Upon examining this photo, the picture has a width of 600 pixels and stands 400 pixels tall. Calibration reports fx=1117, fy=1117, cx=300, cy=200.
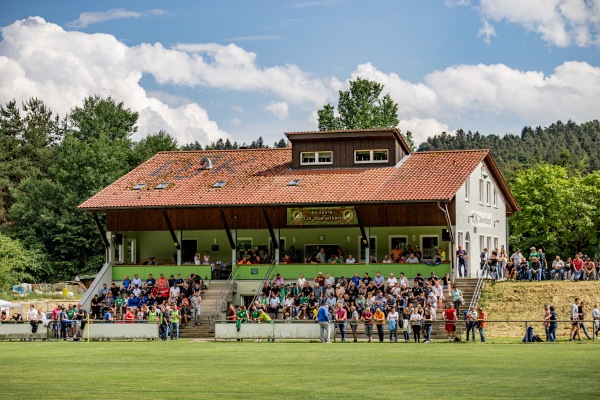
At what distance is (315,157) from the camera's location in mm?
50469

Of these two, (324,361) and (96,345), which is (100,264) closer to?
(96,345)

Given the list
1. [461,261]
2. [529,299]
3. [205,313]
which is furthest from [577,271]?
[205,313]

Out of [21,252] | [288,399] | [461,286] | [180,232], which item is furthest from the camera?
[21,252]

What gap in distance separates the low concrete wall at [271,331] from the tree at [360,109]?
36835 millimetres

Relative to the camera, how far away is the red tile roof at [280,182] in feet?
150

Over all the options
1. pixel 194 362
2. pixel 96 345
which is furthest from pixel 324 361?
pixel 96 345

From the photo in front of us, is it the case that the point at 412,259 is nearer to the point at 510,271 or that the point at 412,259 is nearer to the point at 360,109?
the point at 510,271

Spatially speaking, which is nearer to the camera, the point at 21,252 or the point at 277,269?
the point at 277,269

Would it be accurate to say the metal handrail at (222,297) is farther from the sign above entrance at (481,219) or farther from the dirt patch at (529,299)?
the sign above entrance at (481,219)

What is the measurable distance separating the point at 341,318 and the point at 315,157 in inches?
542

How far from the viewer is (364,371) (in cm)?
2189

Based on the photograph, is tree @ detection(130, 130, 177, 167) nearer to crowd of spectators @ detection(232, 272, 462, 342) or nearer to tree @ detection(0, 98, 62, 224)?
tree @ detection(0, 98, 62, 224)

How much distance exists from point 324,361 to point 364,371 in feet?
10.5

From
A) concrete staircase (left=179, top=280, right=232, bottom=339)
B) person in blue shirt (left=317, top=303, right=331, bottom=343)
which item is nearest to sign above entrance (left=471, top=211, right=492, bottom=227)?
concrete staircase (left=179, top=280, right=232, bottom=339)
